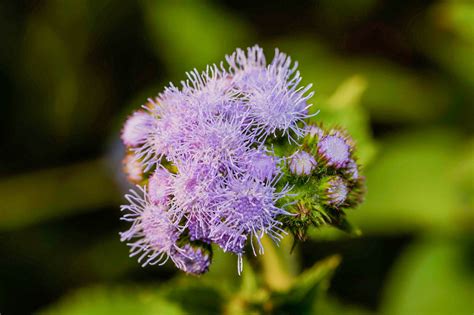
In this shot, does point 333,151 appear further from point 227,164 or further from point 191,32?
point 191,32

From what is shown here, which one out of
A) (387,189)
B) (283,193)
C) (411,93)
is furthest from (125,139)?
(411,93)

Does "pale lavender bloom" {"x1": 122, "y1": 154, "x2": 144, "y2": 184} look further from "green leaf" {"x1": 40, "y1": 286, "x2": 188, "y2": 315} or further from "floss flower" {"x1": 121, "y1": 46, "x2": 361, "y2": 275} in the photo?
"green leaf" {"x1": 40, "y1": 286, "x2": 188, "y2": 315}

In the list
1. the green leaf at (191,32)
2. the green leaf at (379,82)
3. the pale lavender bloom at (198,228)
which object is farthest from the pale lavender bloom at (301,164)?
the green leaf at (191,32)

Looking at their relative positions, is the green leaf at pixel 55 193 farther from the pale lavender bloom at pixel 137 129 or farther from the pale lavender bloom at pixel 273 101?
the pale lavender bloom at pixel 273 101

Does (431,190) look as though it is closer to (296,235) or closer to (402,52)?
(402,52)

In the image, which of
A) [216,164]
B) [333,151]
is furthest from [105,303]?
[333,151]

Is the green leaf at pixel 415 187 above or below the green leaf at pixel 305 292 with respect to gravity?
above

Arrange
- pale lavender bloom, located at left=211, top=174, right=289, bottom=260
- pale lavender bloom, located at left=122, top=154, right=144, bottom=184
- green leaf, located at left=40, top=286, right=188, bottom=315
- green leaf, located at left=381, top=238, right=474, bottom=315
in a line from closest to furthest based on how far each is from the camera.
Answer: pale lavender bloom, located at left=211, top=174, right=289, bottom=260, pale lavender bloom, located at left=122, top=154, right=144, bottom=184, green leaf, located at left=40, top=286, right=188, bottom=315, green leaf, located at left=381, top=238, right=474, bottom=315

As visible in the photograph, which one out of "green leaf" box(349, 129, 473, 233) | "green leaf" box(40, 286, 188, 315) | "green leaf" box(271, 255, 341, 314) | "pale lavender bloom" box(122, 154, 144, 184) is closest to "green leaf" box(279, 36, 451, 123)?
"green leaf" box(349, 129, 473, 233)
